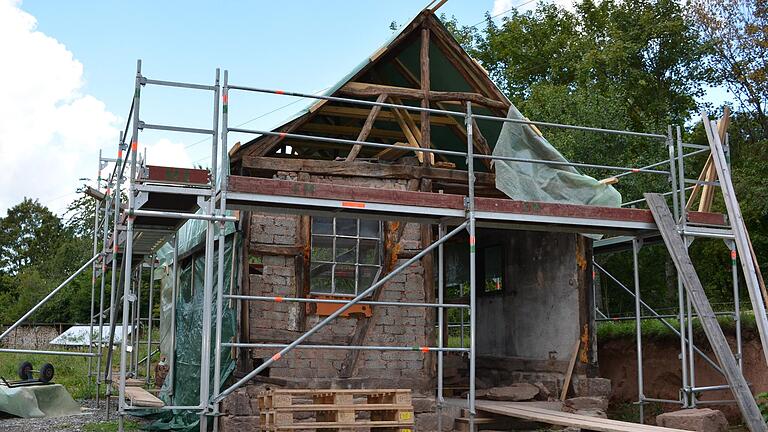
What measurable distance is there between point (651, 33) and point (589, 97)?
6.70 meters

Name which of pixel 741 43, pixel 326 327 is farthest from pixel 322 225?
pixel 741 43

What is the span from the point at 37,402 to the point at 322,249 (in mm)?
5929

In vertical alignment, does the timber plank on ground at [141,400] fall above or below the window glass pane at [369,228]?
below

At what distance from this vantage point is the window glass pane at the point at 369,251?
11570mm

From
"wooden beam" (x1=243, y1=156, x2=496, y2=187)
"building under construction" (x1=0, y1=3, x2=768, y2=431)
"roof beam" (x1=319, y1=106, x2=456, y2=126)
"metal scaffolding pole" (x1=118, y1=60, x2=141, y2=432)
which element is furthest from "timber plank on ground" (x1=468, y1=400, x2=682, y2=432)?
"roof beam" (x1=319, y1=106, x2=456, y2=126)

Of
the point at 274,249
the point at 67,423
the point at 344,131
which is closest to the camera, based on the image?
the point at 274,249

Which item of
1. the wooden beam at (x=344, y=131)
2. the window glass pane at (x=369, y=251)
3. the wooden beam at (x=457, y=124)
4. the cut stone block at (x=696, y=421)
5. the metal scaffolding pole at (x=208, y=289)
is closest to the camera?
the metal scaffolding pole at (x=208, y=289)

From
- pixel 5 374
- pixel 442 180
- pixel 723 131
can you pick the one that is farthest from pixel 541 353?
pixel 5 374

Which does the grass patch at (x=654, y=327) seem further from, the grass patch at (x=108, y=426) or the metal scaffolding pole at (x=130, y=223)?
the metal scaffolding pole at (x=130, y=223)

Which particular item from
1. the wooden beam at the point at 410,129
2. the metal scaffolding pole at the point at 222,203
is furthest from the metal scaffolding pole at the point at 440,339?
the metal scaffolding pole at the point at 222,203

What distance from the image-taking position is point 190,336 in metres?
13.5

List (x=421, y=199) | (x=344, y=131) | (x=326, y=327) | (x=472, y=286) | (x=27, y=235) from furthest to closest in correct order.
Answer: (x=27, y=235)
(x=344, y=131)
(x=326, y=327)
(x=421, y=199)
(x=472, y=286)

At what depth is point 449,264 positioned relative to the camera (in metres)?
17.1

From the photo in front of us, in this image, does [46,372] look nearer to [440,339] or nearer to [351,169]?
[351,169]
